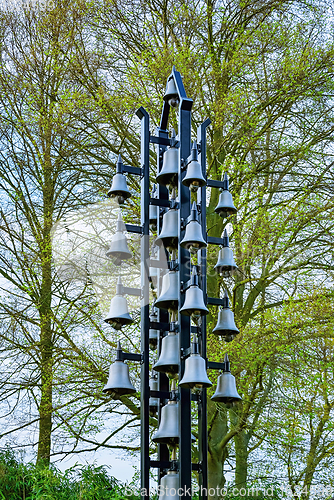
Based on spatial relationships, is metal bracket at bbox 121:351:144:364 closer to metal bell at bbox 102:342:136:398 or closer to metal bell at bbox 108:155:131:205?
metal bell at bbox 102:342:136:398

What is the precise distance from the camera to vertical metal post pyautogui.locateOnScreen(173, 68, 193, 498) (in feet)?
12.8

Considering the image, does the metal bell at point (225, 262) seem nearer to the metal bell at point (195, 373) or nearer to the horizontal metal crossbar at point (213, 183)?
the horizontal metal crossbar at point (213, 183)

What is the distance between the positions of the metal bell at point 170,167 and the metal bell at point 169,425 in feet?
5.58

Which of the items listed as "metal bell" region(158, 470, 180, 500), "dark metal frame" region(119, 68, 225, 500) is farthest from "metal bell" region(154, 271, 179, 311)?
"metal bell" region(158, 470, 180, 500)

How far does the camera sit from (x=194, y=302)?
3.97 m

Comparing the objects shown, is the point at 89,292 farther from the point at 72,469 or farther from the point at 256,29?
the point at 256,29

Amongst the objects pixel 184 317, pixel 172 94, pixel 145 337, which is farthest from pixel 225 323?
pixel 172 94

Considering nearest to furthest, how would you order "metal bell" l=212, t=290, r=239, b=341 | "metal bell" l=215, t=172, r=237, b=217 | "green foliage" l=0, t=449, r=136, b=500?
1. "metal bell" l=212, t=290, r=239, b=341
2. "metal bell" l=215, t=172, r=237, b=217
3. "green foliage" l=0, t=449, r=136, b=500

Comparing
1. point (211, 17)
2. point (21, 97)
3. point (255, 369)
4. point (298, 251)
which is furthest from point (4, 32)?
point (255, 369)

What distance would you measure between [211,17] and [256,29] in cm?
83

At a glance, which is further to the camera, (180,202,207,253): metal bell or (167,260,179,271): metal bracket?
(167,260,179,271): metal bracket

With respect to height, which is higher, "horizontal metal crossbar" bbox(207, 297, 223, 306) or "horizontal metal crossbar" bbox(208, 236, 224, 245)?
"horizontal metal crossbar" bbox(208, 236, 224, 245)

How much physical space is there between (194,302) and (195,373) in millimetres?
461

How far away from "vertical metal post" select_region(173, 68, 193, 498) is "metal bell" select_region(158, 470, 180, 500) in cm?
9
